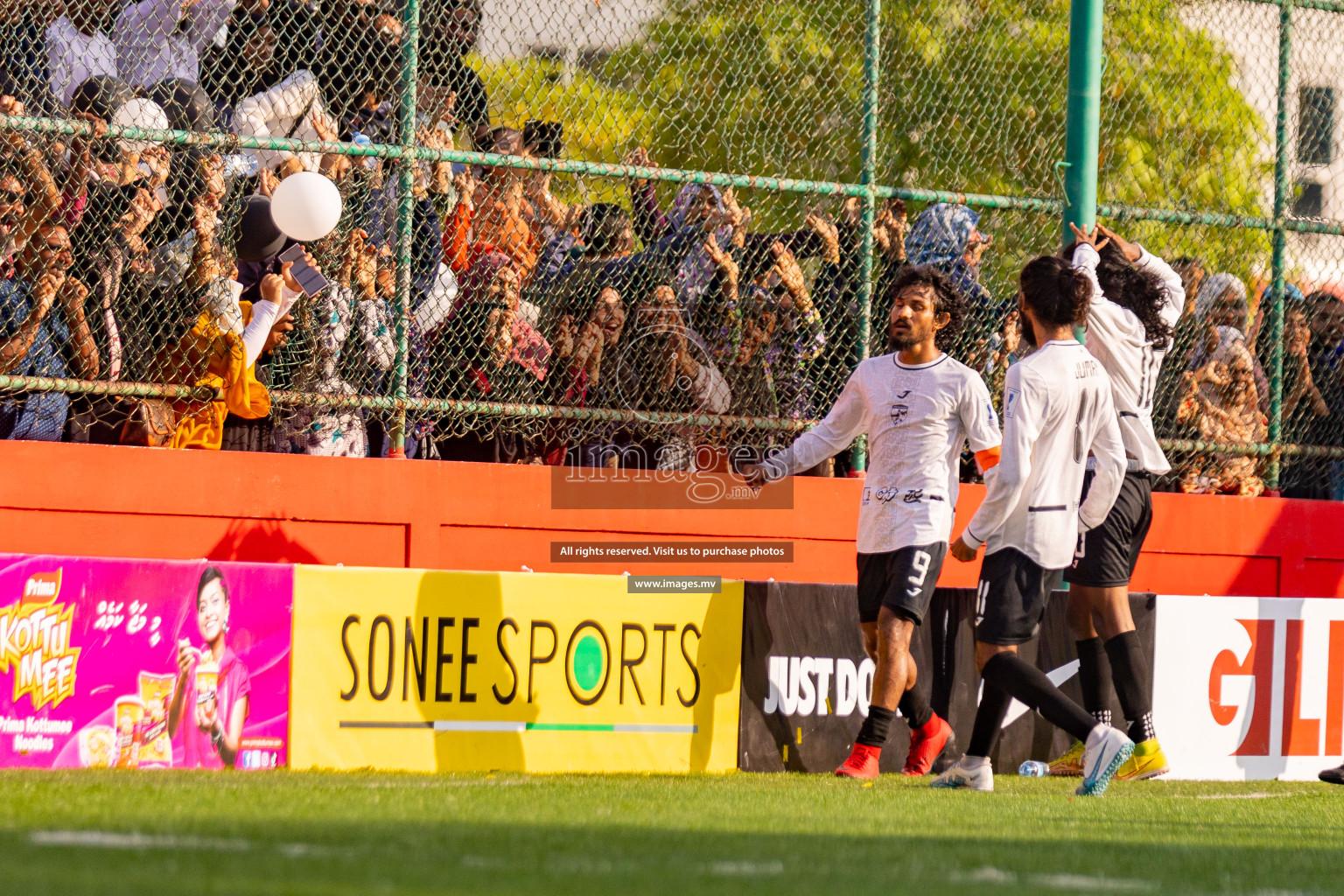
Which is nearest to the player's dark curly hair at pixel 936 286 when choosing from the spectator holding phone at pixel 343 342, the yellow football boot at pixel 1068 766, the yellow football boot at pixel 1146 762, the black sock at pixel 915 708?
the black sock at pixel 915 708

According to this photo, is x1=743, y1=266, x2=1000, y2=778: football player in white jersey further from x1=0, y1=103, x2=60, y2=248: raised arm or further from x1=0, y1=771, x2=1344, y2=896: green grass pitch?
x1=0, y1=103, x2=60, y2=248: raised arm

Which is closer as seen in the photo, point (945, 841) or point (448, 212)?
point (945, 841)

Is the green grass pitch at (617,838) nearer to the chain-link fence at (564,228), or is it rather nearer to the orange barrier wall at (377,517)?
the orange barrier wall at (377,517)

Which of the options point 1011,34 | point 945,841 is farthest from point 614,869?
point 1011,34

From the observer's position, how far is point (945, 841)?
5.17 m

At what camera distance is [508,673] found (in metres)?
7.76

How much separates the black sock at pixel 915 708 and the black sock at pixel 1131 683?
2.98ft

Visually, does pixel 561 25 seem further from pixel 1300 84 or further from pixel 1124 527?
pixel 1300 84

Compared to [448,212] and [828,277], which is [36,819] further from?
[828,277]

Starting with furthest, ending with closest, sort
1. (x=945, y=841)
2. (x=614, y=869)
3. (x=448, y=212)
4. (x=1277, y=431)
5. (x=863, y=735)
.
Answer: (x=1277, y=431) < (x=448, y=212) < (x=863, y=735) < (x=945, y=841) < (x=614, y=869)

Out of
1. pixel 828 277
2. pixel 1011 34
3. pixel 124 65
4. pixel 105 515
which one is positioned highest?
pixel 1011 34

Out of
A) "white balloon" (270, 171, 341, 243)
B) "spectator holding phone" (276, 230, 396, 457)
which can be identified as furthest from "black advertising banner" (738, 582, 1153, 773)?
"white balloon" (270, 171, 341, 243)

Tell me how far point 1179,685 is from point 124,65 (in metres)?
6.16

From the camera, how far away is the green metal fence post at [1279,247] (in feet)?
36.2
